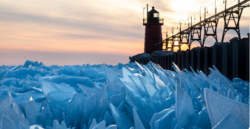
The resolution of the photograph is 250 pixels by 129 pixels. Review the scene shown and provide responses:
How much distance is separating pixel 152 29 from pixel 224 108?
3441 cm

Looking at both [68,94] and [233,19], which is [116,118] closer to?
[68,94]

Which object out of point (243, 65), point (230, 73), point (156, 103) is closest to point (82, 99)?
point (156, 103)

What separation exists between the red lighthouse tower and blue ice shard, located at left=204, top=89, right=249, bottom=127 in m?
34.2

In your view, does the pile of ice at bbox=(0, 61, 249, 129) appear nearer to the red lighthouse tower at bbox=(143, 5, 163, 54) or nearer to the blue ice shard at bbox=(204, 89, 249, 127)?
the blue ice shard at bbox=(204, 89, 249, 127)

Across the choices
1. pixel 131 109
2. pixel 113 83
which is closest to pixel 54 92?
pixel 113 83

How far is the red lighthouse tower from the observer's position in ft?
112

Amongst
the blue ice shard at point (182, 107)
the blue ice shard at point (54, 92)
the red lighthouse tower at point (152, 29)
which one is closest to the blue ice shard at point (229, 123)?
the blue ice shard at point (182, 107)

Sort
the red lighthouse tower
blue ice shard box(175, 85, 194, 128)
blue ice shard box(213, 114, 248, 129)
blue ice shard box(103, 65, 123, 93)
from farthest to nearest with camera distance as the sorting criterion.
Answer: the red lighthouse tower < blue ice shard box(103, 65, 123, 93) < blue ice shard box(175, 85, 194, 128) < blue ice shard box(213, 114, 248, 129)

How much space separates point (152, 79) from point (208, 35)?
2798cm

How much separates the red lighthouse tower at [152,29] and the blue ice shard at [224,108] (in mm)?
34211

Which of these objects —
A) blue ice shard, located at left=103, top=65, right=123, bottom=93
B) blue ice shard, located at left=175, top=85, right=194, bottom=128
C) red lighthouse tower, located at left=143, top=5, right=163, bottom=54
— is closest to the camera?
blue ice shard, located at left=175, top=85, right=194, bottom=128

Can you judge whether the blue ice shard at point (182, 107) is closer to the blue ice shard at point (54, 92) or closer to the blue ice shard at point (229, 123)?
the blue ice shard at point (229, 123)

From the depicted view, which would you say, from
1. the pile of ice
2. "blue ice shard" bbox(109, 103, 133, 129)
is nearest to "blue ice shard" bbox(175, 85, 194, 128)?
the pile of ice

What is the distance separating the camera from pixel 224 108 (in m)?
0.52
